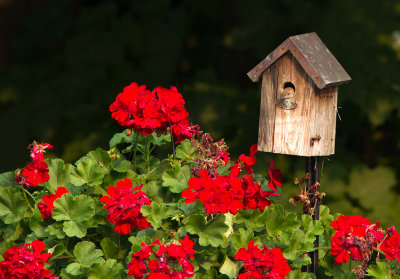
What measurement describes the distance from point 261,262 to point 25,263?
67cm

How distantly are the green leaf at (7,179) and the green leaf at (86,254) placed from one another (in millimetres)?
388

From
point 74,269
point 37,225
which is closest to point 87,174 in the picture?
point 37,225

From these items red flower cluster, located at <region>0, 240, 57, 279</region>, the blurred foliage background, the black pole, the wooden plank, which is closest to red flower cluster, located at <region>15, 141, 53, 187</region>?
red flower cluster, located at <region>0, 240, 57, 279</region>

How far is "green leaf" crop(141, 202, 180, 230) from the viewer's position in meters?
2.06

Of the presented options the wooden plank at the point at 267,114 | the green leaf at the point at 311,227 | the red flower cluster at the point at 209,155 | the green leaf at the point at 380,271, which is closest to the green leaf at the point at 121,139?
the red flower cluster at the point at 209,155

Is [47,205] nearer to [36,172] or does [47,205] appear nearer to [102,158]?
[36,172]

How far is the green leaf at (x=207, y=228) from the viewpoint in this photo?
6.62 feet

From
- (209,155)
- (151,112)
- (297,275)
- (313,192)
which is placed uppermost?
(151,112)

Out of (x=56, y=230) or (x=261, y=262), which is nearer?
(x=261, y=262)

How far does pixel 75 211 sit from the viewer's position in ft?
6.86

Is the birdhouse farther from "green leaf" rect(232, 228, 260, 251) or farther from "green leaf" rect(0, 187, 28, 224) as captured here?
"green leaf" rect(0, 187, 28, 224)

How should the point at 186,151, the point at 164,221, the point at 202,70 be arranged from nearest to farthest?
the point at 164,221, the point at 186,151, the point at 202,70

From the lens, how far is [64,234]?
211 centimetres

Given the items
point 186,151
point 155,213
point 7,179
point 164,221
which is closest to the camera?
point 155,213
